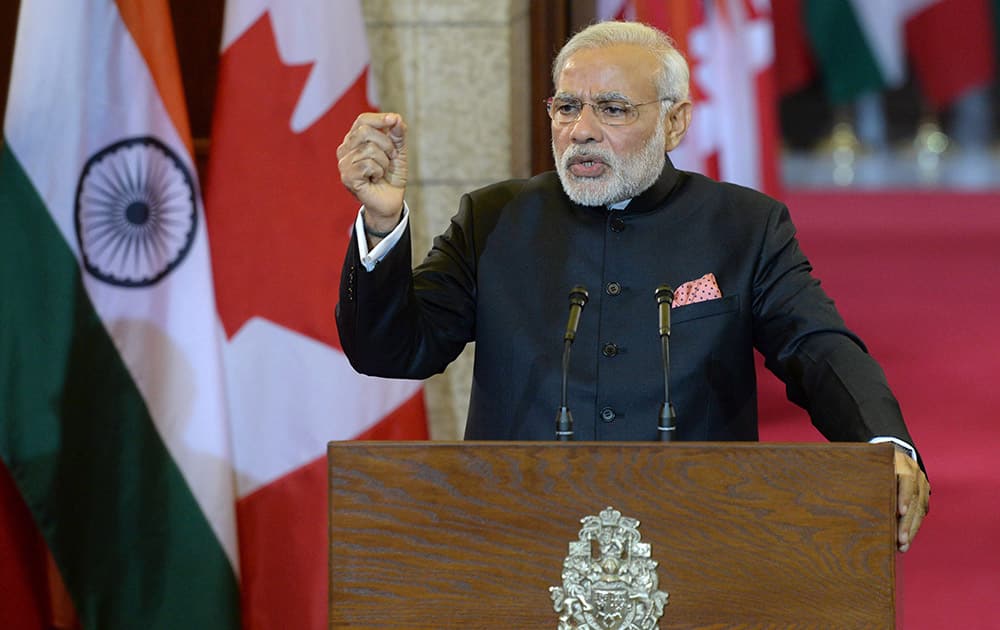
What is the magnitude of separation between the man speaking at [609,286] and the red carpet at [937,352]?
56 cm

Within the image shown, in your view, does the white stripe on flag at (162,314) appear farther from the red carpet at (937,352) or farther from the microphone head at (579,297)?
the red carpet at (937,352)

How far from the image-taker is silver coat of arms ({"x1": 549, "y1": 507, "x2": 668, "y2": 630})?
5.91 ft

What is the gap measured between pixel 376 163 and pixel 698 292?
2.25ft

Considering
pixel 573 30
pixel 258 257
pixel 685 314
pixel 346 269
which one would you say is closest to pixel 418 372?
pixel 346 269

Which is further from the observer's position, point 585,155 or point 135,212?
point 135,212

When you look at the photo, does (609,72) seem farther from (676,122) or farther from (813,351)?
(813,351)

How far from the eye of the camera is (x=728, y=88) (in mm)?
5480

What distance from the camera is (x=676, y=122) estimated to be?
2.73 metres

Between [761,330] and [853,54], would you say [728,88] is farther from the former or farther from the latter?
[853,54]

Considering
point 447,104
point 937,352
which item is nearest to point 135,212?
point 447,104

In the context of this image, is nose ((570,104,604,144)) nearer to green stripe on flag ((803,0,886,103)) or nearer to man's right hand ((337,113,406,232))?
man's right hand ((337,113,406,232))

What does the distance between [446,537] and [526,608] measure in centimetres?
14

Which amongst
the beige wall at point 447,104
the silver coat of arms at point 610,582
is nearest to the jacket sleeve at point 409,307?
the silver coat of arms at point 610,582

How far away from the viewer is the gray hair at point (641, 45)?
2602 mm
